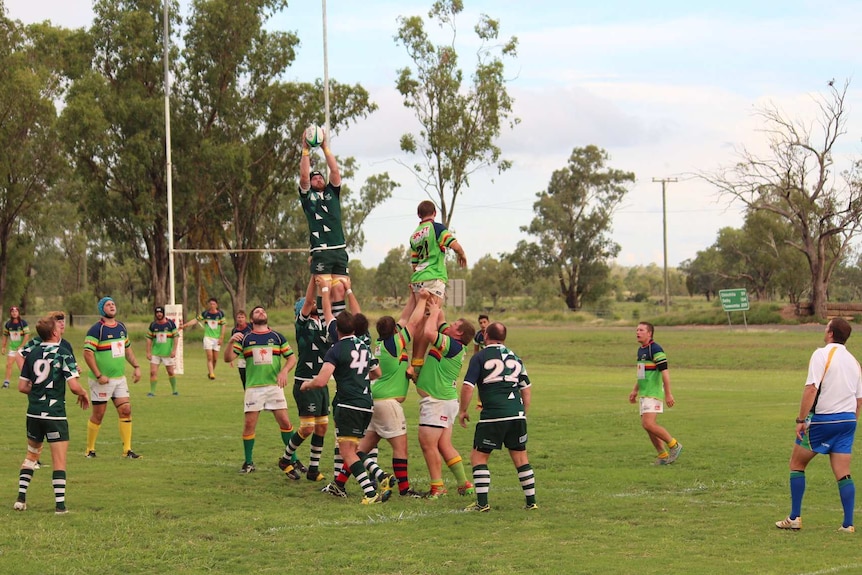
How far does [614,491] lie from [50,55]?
5940cm

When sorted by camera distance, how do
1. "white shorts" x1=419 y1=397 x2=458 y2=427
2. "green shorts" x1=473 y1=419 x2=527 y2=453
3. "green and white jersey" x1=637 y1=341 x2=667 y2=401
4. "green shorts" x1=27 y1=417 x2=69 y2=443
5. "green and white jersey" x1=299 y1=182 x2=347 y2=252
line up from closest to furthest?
"green shorts" x1=473 y1=419 x2=527 y2=453, "green shorts" x1=27 y1=417 x2=69 y2=443, "white shorts" x1=419 y1=397 x2=458 y2=427, "green and white jersey" x1=299 y1=182 x2=347 y2=252, "green and white jersey" x1=637 y1=341 x2=667 y2=401

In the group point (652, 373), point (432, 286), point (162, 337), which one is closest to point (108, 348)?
point (432, 286)

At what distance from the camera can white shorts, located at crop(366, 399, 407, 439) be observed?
12.7 meters

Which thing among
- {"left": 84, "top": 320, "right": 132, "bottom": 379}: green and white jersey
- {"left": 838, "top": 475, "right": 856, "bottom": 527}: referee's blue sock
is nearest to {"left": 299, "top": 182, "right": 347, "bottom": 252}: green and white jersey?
{"left": 84, "top": 320, "right": 132, "bottom": 379}: green and white jersey

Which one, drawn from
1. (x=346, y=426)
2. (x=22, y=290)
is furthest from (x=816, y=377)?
(x=22, y=290)

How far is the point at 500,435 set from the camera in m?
11.6

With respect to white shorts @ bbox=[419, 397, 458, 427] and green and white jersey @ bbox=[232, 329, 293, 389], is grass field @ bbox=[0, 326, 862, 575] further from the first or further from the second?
green and white jersey @ bbox=[232, 329, 293, 389]

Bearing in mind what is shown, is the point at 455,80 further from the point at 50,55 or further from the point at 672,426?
the point at 672,426

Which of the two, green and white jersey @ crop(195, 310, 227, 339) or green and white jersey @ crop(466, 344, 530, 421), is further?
green and white jersey @ crop(195, 310, 227, 339)

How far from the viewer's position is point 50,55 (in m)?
64.3

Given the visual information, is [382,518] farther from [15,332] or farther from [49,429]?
[15,332]

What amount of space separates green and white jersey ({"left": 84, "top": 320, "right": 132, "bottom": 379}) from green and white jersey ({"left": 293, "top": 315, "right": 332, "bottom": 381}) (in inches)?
127

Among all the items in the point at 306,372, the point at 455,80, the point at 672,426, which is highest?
the point at 455,80

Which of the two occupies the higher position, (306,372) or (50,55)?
(50,55)
